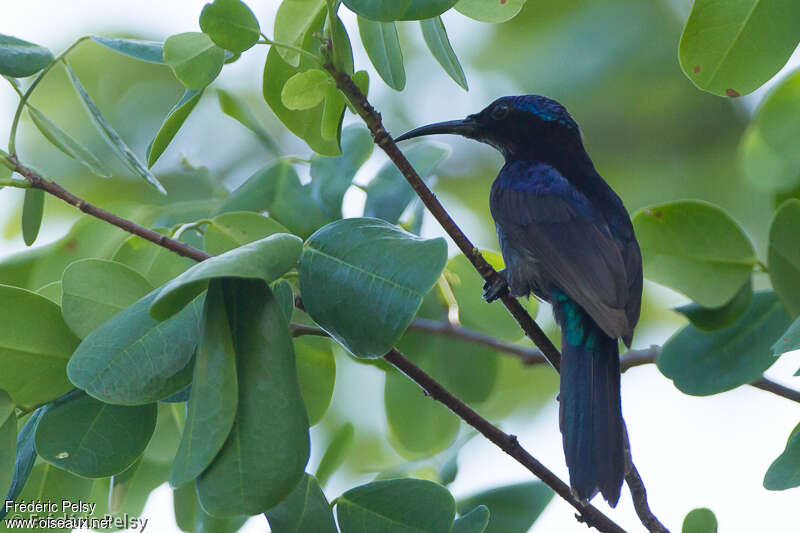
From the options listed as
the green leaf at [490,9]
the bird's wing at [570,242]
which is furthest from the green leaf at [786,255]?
the green leaf at [490,9]

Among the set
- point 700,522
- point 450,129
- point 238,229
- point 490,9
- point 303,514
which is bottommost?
point 303,514

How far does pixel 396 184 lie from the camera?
2.84 meters

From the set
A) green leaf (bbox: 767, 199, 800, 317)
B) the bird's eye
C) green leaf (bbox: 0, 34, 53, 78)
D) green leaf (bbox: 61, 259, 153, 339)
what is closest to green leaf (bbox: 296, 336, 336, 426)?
green leaf (bbox: 61, 259, 153, 339)

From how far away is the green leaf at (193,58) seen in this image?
79.1 inches

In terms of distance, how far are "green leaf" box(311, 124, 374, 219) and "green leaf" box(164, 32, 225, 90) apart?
775mm

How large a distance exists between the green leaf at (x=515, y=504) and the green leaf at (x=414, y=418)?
44 centimetres

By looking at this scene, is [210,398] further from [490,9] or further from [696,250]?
[696,250]

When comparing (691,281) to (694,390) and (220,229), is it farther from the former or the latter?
(220,229)

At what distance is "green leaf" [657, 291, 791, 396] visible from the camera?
2586mm

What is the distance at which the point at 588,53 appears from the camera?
6070 millimetres

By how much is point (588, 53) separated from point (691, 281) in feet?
11.9

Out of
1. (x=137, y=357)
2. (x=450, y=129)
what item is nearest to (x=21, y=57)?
(x=137, y=357)

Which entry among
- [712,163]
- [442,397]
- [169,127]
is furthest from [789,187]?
[712,163]

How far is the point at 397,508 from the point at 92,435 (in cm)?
67
